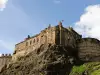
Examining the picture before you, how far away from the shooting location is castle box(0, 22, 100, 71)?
95688mm

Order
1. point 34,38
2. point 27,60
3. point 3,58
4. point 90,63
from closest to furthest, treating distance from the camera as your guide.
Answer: point 90,63
point 27,60
point 34,38
point 3,58

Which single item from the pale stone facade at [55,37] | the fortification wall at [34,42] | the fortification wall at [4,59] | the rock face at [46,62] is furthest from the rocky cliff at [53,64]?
the fortification wall at [4,59]

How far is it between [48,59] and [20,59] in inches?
618

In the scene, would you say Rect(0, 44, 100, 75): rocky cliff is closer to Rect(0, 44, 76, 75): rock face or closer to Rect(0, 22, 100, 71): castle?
Rect(0, 44, 76, 75): rock face

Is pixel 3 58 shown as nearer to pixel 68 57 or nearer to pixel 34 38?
pixel 34 38

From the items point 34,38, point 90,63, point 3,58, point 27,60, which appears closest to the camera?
point 90,63

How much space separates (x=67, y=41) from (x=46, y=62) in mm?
12476

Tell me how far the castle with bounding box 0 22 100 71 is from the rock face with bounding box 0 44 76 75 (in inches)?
99.5

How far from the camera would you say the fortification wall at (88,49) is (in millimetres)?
96875

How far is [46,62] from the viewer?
88.8 m

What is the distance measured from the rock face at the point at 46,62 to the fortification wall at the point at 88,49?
3.86 metres

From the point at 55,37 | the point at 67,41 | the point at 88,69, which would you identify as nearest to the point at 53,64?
the point at 88,69

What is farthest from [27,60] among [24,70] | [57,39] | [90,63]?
[90,63]

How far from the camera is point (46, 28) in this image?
99938mm
